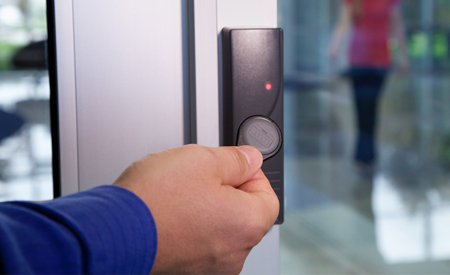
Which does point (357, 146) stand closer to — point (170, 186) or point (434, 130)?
point (434, 130)

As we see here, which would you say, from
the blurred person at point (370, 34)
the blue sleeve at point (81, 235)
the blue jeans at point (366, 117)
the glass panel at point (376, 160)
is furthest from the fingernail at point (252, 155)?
the blue jeans at point (366, 117)

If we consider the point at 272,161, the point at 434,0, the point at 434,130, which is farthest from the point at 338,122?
the point at 272,161

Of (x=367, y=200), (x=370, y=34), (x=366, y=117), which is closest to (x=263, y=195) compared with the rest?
(x=367, y=200)

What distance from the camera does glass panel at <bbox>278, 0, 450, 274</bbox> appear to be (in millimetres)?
2021

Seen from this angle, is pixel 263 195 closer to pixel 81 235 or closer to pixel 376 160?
pixel 81 235

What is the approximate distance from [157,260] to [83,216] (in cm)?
6

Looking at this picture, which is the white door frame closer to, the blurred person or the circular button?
the circular button

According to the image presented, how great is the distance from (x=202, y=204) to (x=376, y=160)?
11.3 feet

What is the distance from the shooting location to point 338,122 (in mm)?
5215

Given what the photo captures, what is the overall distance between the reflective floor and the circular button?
154cm

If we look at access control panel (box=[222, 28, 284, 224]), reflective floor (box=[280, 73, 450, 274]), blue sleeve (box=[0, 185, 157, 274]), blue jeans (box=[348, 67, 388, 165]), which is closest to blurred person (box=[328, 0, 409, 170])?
blue jeans (box=[348, 67, 388, 165])

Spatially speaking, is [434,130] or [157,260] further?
[434,130]

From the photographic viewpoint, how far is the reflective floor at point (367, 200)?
1943 millimetres

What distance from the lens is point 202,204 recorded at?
34cm
